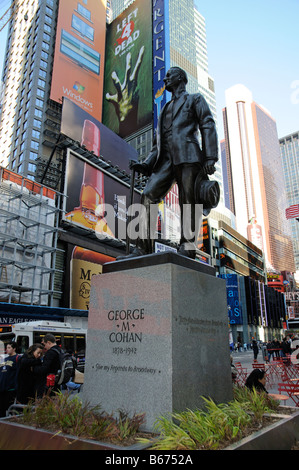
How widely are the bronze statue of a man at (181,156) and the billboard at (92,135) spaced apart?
1202 inches

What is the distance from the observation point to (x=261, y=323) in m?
78.0

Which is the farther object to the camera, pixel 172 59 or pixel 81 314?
pixel 172 59

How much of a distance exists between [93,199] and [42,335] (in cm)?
2027

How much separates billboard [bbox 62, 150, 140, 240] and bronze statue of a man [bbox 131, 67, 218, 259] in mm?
28159

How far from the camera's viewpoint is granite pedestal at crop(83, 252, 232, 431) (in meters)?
3.65

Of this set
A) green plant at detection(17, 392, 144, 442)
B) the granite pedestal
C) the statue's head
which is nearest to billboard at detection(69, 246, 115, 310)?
the statue's head

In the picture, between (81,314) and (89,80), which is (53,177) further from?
(81,314)

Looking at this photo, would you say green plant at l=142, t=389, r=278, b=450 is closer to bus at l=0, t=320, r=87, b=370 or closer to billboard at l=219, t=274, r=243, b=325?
bus at l=0, t=320, r=87, b=370

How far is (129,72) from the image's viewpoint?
5925cm

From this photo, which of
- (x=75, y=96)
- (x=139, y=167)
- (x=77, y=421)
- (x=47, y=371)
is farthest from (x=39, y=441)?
(x=75, y=96)

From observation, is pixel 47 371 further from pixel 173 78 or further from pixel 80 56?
pixel 80 56

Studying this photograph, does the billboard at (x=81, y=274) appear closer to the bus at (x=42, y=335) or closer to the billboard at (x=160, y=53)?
the bus at (x=42, y=335)

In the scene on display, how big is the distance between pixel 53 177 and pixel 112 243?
1139 inches
